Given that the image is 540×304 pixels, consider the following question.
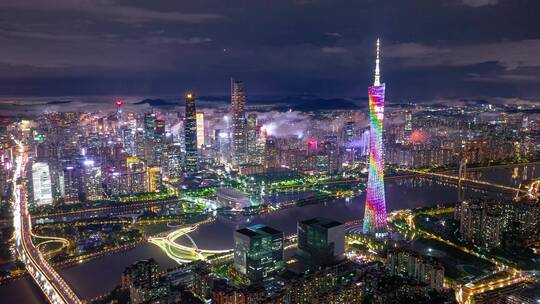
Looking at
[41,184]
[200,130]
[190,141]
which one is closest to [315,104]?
[200,130]

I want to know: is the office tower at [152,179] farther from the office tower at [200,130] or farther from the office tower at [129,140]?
the office tower at [200,130]

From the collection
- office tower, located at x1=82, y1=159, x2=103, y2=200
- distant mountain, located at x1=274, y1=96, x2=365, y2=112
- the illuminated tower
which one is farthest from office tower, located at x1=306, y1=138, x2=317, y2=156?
the illuminated tower

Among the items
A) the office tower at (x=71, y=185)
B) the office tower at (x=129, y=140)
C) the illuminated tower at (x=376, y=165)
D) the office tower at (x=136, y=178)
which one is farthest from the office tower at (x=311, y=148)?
the office tower at (x=71, y=185)

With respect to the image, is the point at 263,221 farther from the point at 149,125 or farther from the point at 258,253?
the point at 149,125

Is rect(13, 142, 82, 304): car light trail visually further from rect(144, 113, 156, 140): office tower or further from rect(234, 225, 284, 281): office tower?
Result: rect(144, 113, 156, 140): office tower

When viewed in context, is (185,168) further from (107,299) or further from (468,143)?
(468,143)

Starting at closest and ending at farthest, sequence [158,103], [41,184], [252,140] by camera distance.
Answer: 1. [41,184]
2. [252,140]
3. [158,103]

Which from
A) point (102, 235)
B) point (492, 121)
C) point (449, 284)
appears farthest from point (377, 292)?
point (492, 121)
